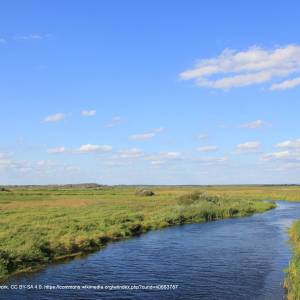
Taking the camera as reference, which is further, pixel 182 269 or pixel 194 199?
pixel 194 199

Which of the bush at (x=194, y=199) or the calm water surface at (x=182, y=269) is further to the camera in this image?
the bush at (x=194, y=199)

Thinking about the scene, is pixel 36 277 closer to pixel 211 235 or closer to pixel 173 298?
pixel 173 298

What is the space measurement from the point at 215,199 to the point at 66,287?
60.9 m

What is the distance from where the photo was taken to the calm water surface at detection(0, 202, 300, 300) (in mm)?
22500

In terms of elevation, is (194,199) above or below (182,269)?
above

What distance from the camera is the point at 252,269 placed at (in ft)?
90.8

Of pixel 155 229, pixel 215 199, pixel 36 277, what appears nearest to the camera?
pixel 36 277

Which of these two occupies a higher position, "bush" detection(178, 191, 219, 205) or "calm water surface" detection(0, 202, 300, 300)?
"bush" detection(178, 191, 219, 205)

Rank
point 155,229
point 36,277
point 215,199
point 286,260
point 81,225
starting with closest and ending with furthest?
point 36,277, point 286,260, point 81,225, point 155,229, point 215,199

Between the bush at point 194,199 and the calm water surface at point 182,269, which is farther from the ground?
the bush at point 194,199

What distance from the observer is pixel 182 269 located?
28.0m

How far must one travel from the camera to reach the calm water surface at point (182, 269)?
2250 cm

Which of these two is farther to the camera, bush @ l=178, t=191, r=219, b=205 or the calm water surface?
bush @ l=178, t=191, r=219, b=205

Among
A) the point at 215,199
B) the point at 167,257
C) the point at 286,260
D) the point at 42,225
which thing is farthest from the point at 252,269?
the point at 215,199
